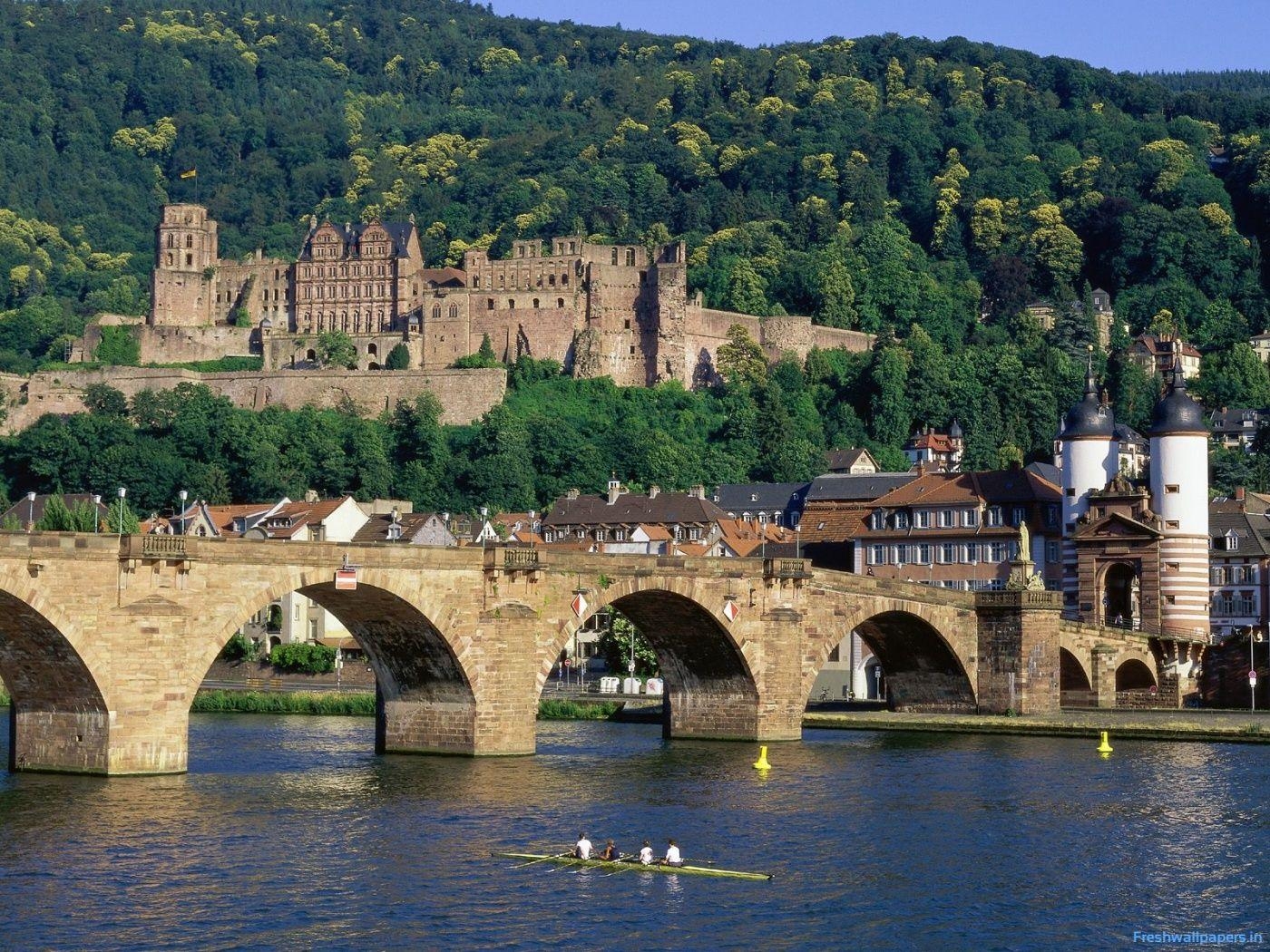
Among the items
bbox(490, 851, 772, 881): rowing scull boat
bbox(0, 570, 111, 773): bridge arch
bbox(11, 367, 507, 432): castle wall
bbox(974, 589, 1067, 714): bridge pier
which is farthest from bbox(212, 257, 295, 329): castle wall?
bbox(490, 851, 772, 881): rowing scull boat

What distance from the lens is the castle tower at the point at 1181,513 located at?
9375cm

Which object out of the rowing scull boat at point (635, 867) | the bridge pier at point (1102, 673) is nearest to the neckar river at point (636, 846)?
the rowing scull boat at point (635, 867)

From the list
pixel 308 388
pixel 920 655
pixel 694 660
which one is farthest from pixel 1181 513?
pixel 308 388

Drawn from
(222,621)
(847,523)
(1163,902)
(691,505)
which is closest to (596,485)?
(691,505)

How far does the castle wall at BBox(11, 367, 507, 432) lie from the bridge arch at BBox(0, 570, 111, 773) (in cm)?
11383

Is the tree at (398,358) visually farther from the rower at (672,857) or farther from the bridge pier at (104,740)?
the rower at (672,857)

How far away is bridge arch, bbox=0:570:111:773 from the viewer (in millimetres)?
55156

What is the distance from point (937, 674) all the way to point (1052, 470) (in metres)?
34.3

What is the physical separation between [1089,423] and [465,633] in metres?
42.1

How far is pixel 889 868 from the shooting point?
50.4m

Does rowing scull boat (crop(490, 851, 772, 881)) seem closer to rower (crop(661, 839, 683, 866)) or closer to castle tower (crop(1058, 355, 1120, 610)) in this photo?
rower (crop(661, 839, 683, 866))

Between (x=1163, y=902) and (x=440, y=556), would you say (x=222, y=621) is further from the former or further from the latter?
(x=1163, y=902)

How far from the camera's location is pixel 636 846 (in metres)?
52.3

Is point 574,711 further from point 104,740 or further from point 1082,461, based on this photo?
point 104,740
